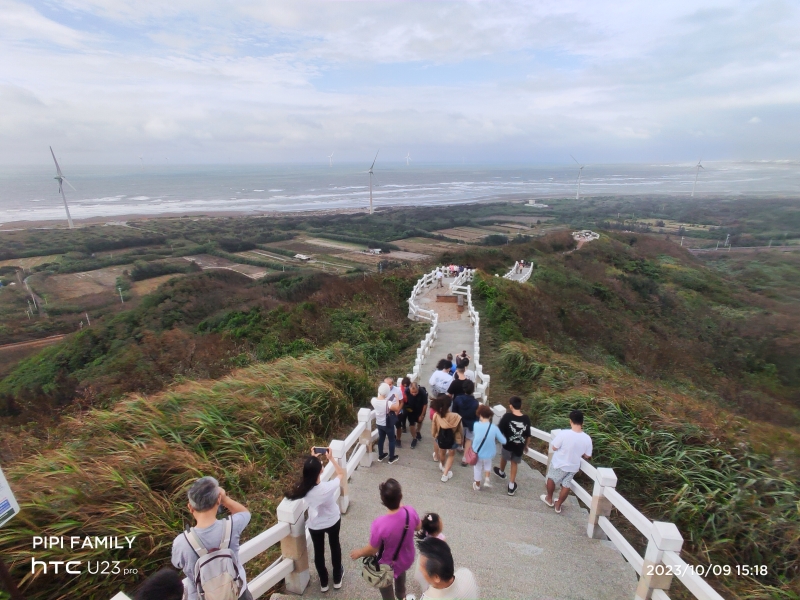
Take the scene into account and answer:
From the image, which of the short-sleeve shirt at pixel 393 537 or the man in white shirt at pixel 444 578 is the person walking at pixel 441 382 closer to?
the short-sleeve shirt at pixel 393 537

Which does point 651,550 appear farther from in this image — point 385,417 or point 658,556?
point 385,417

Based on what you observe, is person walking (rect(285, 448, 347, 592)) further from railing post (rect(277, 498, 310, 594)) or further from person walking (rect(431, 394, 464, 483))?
person walking (rect(431, 394, 464, 483))

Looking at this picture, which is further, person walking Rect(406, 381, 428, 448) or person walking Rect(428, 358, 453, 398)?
person walking Rect(428, 358, 453, 398)

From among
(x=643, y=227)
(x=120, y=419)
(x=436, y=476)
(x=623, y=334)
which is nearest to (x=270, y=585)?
(x=436, y=476)

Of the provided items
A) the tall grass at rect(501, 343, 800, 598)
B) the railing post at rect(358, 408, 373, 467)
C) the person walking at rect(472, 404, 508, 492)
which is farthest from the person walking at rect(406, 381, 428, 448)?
the tall grass at rect(501, 343, 800, 598)

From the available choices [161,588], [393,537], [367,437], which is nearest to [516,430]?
[367,437]

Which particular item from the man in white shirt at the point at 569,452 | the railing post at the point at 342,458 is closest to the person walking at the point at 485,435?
the man in white shirt at the point at 569,452

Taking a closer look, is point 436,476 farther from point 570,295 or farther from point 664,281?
point 664,281
